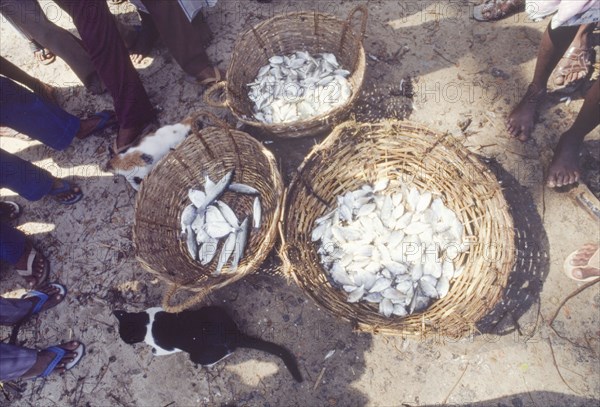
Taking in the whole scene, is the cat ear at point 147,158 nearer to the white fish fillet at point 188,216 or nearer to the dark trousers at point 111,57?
the white fish fillet at point 188,216

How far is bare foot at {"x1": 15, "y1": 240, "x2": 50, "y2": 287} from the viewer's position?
3492 mm

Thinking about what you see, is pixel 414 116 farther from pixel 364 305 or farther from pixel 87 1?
pixel 87 1

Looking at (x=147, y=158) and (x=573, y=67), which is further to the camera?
(x=573, y=67)

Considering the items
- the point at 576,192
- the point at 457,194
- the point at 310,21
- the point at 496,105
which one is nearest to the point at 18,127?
the point at 310,21

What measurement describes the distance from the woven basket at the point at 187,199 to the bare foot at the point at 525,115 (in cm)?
230

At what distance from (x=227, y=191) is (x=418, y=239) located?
1.77 meters

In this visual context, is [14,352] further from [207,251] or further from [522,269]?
[522,269]

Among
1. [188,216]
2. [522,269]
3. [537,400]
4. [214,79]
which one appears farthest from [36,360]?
[522,269]

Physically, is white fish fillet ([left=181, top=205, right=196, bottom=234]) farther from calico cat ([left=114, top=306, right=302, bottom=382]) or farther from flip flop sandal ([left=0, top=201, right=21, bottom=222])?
flip flop sandal ([left=0, top=201, right=21, bottom=222])

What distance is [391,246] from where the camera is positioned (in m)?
3.02

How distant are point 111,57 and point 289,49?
5.61 feet

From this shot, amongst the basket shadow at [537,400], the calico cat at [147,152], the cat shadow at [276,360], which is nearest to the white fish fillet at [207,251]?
the cat shadow at [276,360]

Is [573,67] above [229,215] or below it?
above

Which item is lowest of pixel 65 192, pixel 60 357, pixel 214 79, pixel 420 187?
pixel 60 357
